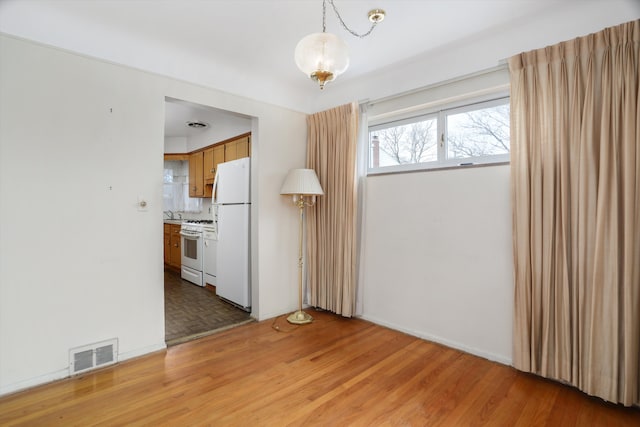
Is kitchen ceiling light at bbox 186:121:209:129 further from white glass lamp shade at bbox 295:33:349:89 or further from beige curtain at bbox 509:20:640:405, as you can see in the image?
beige curtain at bbox 509:20:640:405

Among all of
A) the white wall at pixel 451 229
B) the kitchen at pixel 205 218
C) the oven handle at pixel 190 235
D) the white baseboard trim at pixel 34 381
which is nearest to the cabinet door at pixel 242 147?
the kitchen at pixel 205 218

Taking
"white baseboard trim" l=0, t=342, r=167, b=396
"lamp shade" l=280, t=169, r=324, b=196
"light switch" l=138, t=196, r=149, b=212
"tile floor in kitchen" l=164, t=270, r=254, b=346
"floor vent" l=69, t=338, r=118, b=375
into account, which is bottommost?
"tile floor in kitchen" l=164, t=270, r=254, b=346

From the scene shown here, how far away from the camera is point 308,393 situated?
2059 millimetres

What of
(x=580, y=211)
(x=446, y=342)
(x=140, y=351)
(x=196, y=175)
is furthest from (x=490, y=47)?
(x=196, y=175)

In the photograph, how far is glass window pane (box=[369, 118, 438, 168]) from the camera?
118 inches

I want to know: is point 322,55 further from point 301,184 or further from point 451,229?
point 451,229

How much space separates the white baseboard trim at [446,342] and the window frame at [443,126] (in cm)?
154

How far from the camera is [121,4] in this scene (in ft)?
7.00

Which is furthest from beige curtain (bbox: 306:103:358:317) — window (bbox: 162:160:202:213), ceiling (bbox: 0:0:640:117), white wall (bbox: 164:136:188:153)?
window (bbox: 162:160:202:213)

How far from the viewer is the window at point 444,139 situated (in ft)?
8.47

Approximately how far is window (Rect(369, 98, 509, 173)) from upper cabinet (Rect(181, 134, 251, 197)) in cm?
195

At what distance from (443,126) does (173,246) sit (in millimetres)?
5105

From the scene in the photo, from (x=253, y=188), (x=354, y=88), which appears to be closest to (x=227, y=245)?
(x=253, y=188)

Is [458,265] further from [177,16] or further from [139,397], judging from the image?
[177,16]
